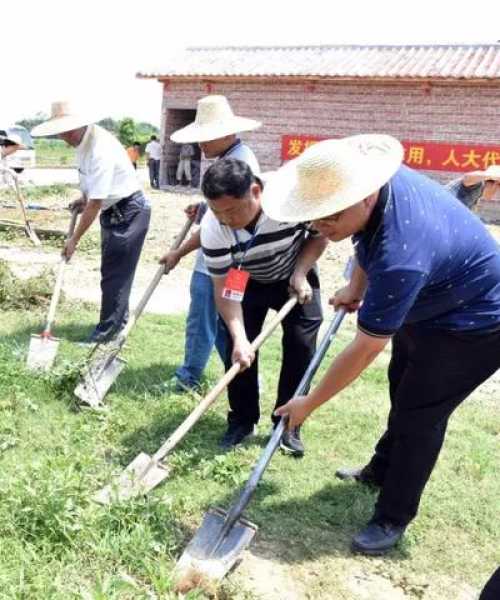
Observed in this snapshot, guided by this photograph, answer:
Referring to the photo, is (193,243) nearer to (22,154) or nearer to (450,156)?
(450,156)

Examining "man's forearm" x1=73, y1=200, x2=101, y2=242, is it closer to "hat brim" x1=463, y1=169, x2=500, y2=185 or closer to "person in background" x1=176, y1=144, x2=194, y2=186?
"hat brim" x1=463, y1=169, x2=500, y2=185

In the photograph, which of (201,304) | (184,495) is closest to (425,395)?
(184,495)

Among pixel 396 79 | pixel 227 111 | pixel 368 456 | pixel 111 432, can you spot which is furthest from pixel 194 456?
pixel 396 79

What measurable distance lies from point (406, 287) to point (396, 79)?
1306cm

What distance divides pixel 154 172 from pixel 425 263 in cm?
1760

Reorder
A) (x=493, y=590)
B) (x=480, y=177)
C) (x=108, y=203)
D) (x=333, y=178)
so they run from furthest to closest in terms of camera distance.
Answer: (x=108, y=203)
(x=480, y=177)
(x=333, y=178)
(x=493, y=590)

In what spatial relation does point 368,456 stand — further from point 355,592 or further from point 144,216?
point 144,216

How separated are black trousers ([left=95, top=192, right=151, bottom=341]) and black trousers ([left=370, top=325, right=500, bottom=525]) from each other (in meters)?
2.76

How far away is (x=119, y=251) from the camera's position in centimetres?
504

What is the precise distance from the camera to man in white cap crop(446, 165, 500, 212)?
341 cm

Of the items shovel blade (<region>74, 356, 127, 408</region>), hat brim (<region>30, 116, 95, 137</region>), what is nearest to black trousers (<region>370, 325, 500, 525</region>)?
shovel blade (<region>74, 356, 127, 408</region>)

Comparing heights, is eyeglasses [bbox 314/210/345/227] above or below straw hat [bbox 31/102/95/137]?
above

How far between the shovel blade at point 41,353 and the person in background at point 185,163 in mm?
14103

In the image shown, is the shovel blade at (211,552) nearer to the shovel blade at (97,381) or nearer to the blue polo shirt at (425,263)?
the blue polo shirt at (425,263)
